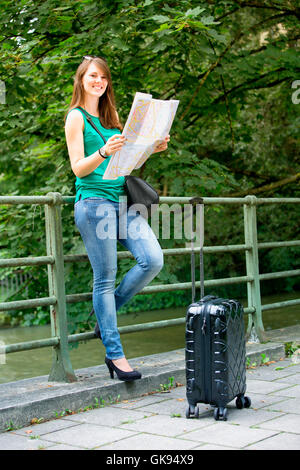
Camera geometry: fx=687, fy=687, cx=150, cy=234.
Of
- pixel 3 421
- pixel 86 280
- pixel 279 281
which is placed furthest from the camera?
pixel 279 281

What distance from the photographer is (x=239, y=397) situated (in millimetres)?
4246

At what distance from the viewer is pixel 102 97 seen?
15.2 feet

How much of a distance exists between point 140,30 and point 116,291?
3.79m

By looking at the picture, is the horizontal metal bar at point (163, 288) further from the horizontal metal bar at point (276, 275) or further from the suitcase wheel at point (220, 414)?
the suitcase wheel at point (220, 414)

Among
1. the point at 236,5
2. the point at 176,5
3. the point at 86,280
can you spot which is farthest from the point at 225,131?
the point at 86,280

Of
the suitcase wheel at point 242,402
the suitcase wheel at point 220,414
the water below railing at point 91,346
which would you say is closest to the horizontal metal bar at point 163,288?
the suitcase wheel at point 242,402

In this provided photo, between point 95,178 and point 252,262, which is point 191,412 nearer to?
point 95,178

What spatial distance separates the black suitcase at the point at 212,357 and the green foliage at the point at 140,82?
181 centimetres

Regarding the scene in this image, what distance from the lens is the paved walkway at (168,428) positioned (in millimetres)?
3490

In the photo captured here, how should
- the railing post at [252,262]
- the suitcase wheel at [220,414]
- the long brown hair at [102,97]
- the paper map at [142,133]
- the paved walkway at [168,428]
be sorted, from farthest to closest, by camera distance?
1. the railing post at [252,262]
2. the long brown hair at [102,97]
3. the paper map at [142,133]
4. the suitcase wheel at [220,414]
5. the paved walkway at [168,428]

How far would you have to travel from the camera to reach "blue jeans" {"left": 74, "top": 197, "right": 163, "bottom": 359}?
4.46 m

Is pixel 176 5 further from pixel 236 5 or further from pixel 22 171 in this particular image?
pixel 22 171

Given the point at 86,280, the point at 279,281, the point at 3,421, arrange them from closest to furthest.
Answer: the point at 3,421, the point at 86,280, the point at 279,281

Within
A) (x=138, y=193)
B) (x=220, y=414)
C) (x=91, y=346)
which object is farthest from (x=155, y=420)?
(x=91, y=346)
